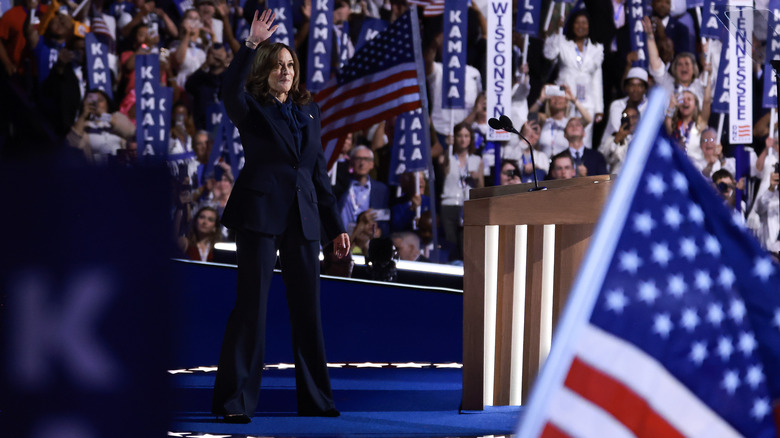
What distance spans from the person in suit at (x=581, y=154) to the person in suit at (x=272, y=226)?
3.94 meters

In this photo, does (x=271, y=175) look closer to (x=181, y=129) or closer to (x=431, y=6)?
(x=181, y=129)

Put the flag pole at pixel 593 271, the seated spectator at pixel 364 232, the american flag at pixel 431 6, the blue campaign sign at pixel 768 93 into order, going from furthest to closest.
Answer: the blue campaign sign at pixel 768 93 → the american flag at pixel 431 6 → the seated spectator at pixel 364 232 → the flag pole at pixel 593 271

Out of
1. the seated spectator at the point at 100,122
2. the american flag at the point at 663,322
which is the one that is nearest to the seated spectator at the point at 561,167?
the seated spectator at the point at 100,122

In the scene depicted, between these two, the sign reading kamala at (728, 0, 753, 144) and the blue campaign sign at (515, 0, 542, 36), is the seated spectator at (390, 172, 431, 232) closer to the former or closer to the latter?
the blue campaign sign at (515, 0, 542, 36)

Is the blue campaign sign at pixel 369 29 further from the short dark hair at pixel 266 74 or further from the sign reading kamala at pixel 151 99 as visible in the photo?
the short dark hair at pixel 266 74

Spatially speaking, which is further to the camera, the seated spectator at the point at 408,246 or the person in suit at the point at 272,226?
the seated spectator at the point at 408,246

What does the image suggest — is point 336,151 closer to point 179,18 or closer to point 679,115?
point 179,18

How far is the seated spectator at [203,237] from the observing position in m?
6.27

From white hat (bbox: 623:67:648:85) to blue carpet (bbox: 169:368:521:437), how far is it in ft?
12.0

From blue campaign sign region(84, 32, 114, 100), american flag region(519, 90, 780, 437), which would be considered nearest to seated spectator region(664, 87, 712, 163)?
blue campaign sign region(84, 32, 114, 100)

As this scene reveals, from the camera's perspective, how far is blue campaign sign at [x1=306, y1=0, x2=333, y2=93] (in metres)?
6.89

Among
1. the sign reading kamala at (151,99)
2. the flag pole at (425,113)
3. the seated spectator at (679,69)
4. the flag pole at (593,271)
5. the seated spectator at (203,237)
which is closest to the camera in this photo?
the flag pole at (593,271)

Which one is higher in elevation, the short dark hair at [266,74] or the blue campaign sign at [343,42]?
the blue campaign sign at [343,42]

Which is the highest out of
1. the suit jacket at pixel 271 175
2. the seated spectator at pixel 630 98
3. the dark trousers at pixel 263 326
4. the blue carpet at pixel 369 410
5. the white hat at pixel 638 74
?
the white hat at pixel 638 74
